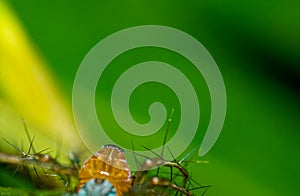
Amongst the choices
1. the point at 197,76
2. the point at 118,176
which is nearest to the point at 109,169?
the point at 118,176

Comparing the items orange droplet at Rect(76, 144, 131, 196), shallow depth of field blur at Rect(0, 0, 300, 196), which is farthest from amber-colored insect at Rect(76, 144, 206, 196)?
shallow depth of field blur at Rect(0, 0, 300, 196)

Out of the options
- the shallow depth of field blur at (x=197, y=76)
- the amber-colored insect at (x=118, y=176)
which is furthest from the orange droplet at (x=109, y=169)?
the shallow depth of field blur at (x=197, y=76)

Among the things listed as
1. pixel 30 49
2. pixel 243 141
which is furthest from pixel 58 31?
pixel 243 141

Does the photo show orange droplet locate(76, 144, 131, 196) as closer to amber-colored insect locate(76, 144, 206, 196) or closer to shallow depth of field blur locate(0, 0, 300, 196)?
amber-colored insect locate(76, 144, 206, 196)

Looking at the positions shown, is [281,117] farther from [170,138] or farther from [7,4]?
[7,4]

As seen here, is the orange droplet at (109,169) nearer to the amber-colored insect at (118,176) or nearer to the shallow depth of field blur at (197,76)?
the amber-colored insect at (118,176)
